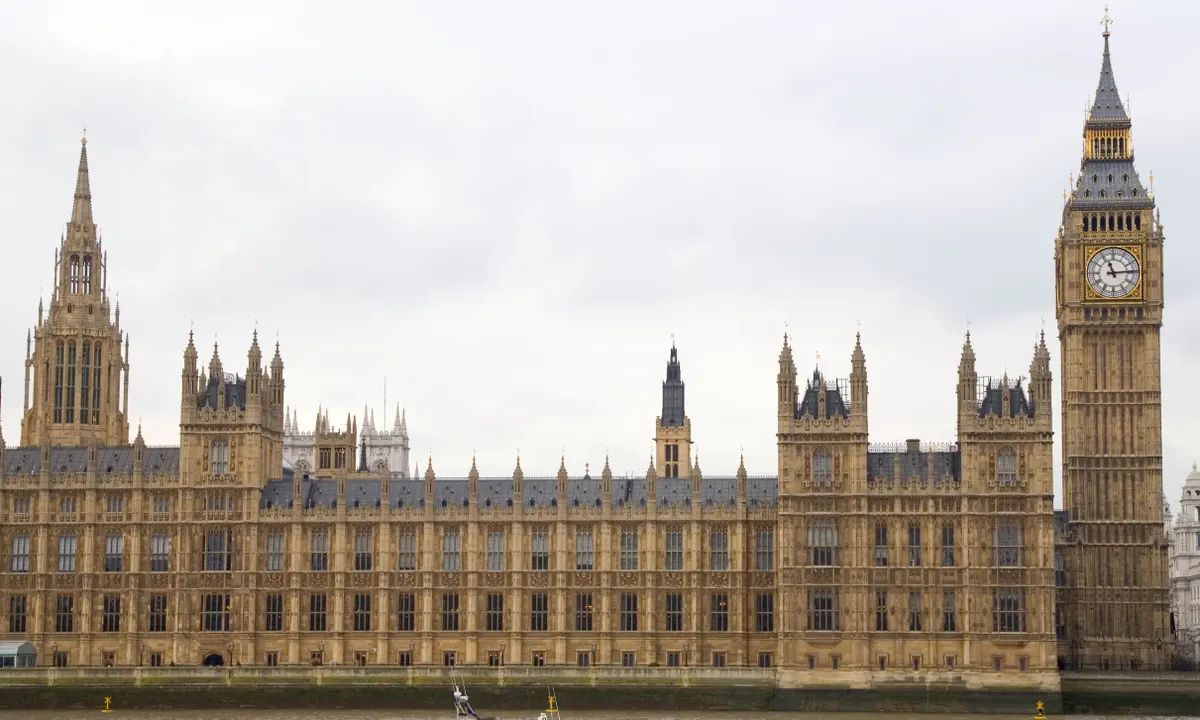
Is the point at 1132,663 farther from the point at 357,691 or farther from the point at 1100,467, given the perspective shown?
the point at 357,691

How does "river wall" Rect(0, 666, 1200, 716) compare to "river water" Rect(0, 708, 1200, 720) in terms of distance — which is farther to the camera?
"river wall" Rect(0, 666, 1200, 716)

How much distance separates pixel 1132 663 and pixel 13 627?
79572mm

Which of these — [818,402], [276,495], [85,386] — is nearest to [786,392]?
[818,402]

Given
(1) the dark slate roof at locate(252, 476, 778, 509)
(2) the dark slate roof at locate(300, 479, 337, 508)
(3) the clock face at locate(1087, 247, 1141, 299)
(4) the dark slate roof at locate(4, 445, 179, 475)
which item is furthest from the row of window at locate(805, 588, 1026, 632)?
(4) the dark slate roof at locate(4, 445, 179, 475)

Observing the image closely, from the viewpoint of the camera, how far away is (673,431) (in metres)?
190

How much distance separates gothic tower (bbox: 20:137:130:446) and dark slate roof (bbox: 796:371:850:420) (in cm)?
5921

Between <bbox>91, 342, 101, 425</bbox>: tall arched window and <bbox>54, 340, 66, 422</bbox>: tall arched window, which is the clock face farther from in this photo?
<bbox>54, 340, 66, 422</bbox>: tall arched window

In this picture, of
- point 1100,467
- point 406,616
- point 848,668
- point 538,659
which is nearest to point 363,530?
point 406,616

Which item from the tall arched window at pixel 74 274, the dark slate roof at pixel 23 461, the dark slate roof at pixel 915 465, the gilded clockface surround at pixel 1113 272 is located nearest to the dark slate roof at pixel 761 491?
the dark slate roof at pixel 915 465

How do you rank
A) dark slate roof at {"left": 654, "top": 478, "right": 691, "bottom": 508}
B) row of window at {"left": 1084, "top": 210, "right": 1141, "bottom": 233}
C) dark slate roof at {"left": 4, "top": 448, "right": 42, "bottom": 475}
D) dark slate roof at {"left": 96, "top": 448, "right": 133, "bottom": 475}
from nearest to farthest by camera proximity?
1. dark slate roof at {"left": 654, "top": 478, "right": 691, "bottom": 508}
2. dark slate roof at {"left": 96, "top": 448, "right": 133, "bottom": 475}
3. dark slate roof at {"left": 4, "top": 448, "right": 42, "bottom": 475}
4. row of window at {"left": 1084, "top": 210, "right": 1141, "bottom": 233}

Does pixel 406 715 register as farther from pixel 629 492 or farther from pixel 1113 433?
pixel 1113 433

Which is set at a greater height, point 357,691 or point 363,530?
point 363,530

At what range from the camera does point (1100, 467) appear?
14600 cm

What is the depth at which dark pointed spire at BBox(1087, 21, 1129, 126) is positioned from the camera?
151 m
